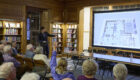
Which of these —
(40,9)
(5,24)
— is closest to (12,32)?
(5,24)

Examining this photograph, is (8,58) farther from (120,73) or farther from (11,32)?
(11,32)

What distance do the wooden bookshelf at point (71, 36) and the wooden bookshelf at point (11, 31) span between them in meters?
3.42

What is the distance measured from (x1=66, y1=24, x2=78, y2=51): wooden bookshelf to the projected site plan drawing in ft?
6.71

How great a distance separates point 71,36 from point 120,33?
11.3 ft

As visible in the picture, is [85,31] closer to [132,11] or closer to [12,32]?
[132,11]

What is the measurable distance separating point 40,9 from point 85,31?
3.33m

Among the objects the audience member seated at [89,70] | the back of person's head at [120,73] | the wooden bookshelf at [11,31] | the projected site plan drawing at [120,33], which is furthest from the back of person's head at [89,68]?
the wooden bookshelf at [11,31]

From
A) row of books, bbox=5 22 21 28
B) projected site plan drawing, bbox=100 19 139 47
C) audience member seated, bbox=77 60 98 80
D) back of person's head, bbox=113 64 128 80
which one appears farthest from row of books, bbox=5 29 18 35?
back of person's head, bbox=113 64 128 80

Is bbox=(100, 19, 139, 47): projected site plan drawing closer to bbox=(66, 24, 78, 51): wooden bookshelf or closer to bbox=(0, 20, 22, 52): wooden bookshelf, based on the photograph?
bbox=(66, 24, 78, 51): wooden bookshelf

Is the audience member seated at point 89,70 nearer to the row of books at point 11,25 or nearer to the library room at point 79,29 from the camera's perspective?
the library room at point 79,29

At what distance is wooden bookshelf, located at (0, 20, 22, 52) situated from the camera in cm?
851

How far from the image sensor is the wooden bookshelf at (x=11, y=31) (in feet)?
27.9

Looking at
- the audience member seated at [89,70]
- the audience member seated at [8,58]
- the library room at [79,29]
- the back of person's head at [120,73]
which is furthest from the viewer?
the library room at [79,29]

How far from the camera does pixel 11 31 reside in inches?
348
